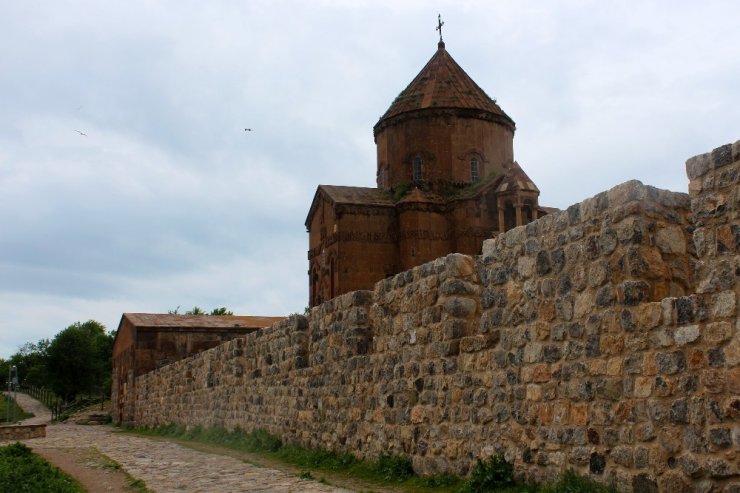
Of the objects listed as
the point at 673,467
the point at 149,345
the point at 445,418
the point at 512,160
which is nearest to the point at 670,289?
the point at 673,467

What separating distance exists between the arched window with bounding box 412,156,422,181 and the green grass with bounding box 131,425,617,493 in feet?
84.7

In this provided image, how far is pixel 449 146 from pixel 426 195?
2671 millimetres

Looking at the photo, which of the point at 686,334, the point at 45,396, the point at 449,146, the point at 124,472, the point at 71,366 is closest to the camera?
the point at 686,334

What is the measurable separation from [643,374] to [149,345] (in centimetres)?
2714

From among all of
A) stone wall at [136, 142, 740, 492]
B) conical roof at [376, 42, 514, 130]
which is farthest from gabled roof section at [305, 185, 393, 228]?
stone wall at [136, 142, 740, 492]

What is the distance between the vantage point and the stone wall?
16.8ft

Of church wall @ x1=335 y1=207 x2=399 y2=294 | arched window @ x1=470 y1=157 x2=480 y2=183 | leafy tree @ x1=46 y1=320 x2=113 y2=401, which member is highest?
arched window @ x1=470 y1=157 x2=480 y2=183

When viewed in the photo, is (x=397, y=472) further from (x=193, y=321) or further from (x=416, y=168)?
(x=416, y=168)

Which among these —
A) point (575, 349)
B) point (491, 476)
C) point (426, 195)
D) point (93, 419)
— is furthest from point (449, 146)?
point (575, 349)

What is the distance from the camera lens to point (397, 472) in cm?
860

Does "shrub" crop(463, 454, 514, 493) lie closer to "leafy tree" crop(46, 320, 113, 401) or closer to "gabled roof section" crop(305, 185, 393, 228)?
"gabled roof section" crop(305, 185, 393, 228)

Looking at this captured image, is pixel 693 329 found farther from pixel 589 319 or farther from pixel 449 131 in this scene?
pixel 449 131

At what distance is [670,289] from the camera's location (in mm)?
5898

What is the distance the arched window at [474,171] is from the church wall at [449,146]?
0.20 meters
